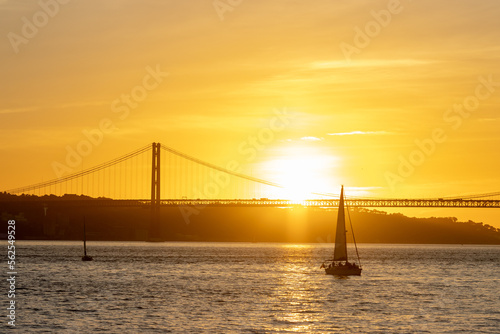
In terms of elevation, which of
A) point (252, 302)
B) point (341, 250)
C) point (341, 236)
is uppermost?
point (341, 236)

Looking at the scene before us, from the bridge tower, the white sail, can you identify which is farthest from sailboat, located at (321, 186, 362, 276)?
the bridge tower

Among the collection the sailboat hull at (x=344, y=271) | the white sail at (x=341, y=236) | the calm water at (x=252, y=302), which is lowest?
the calm water at (x=252, y=302)

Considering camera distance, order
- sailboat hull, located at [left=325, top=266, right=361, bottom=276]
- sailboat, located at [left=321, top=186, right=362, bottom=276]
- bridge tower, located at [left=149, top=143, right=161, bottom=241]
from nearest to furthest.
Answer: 1. sailboat, located at [left=321, top=186, right=362, bottom=276]
2. sailboat hull, located at [left=325, top=266, right=361, bottom=276]
3. bridge tower, located at [left=149, top=143, right=161, bottom=241]

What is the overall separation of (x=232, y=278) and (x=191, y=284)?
8087mm

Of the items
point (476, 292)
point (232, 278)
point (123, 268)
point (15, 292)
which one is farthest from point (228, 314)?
point (123, 268)

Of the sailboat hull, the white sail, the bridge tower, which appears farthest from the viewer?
the bridge tower

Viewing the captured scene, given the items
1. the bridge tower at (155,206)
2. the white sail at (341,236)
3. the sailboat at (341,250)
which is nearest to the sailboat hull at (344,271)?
the sailboat at (341,250)

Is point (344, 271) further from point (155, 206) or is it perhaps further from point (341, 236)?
point (155, 206)

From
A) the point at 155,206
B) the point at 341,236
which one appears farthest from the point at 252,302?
the point at 155,206

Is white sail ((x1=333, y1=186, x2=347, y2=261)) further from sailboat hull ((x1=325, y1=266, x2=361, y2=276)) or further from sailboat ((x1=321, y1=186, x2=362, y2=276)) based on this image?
sailboat hull ((x1=325, y1=266, x2=361, y2=276))

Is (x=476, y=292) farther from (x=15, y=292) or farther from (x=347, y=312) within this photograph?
(x=15, y=292)

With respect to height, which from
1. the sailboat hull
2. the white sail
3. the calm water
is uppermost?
the white sail

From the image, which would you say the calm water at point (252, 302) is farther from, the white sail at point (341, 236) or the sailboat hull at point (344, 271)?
the white sail at point (341, 236)

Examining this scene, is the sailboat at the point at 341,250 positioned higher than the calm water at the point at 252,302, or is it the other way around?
the sailboat at the point at 341,250
